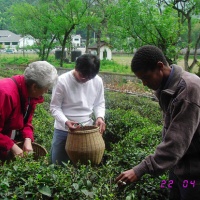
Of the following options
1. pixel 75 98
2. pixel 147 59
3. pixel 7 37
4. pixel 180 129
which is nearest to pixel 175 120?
pixel 180 129

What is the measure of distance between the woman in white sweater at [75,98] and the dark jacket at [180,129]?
1197 mm

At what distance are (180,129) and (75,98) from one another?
163cm

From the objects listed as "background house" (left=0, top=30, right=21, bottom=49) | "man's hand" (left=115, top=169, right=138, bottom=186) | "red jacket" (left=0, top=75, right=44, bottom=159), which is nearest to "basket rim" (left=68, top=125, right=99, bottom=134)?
"red jacket" (left=0, top=75, right=44, bottom=159)

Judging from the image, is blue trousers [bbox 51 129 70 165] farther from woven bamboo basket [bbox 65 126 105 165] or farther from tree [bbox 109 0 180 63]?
tree [bbox 109 0 180 63]

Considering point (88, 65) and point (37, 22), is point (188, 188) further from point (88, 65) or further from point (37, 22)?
point (37, 22)

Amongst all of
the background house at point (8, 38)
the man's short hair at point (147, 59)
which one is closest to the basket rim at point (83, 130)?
the man's short hair at point (147, 59)

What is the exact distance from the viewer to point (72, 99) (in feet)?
10.7

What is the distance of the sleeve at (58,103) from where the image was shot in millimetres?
3205

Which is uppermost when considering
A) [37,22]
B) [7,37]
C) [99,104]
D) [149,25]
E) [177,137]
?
[37,22]

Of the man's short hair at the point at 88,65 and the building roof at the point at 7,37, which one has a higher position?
the building roof at the point at 7,37

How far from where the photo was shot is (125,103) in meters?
8.28

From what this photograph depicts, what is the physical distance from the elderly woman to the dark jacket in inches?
37.7

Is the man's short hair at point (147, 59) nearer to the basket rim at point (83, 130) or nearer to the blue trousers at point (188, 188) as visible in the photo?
the blue trousers at point (188, 188)

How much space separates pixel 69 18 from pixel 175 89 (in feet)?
55.7
